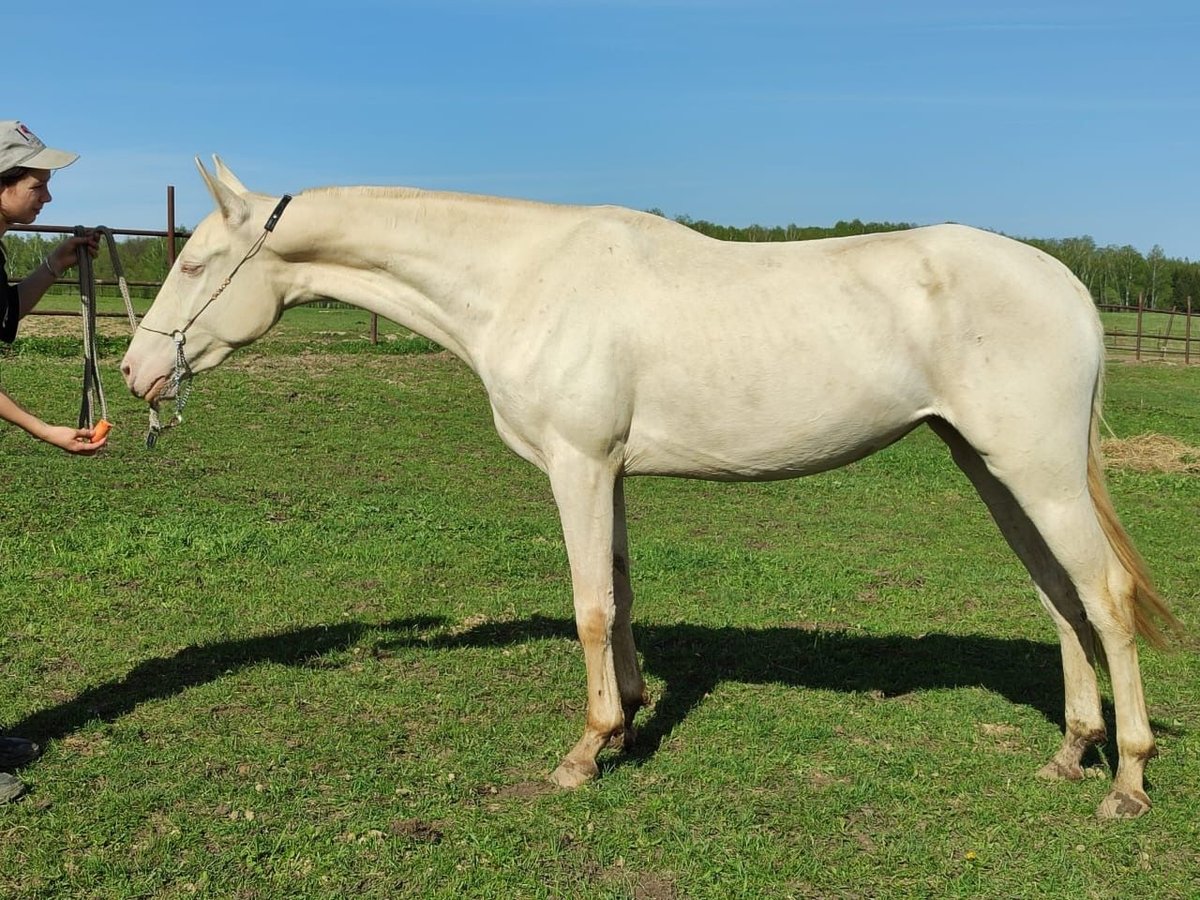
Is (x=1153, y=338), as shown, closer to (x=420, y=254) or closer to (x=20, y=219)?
(x=420, y=254)

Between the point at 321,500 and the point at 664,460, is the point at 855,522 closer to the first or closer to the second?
the point at 321,500

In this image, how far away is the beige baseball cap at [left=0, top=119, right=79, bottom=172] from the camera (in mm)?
3760

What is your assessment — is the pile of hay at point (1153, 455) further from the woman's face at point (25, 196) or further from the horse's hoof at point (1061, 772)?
the woman's face at point (25, 196)

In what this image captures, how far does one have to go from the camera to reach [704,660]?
18.5 feet

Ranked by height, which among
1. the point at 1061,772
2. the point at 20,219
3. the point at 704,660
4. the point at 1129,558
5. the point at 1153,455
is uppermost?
the point at 20,219

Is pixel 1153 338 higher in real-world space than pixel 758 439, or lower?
lower

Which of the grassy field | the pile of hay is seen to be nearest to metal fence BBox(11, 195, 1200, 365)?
the pile of hay

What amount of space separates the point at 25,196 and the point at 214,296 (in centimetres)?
81

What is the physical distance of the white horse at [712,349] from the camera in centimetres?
393

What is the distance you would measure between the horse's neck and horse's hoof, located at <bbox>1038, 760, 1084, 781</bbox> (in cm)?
306

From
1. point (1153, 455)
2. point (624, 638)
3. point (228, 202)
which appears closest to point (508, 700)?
point (624, 638)

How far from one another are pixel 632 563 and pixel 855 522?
2.91 metres

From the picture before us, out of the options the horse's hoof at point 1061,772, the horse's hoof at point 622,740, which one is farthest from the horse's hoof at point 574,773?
the horse's hoof at point 1061,772

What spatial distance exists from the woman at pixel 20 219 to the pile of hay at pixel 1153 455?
11758 mm
